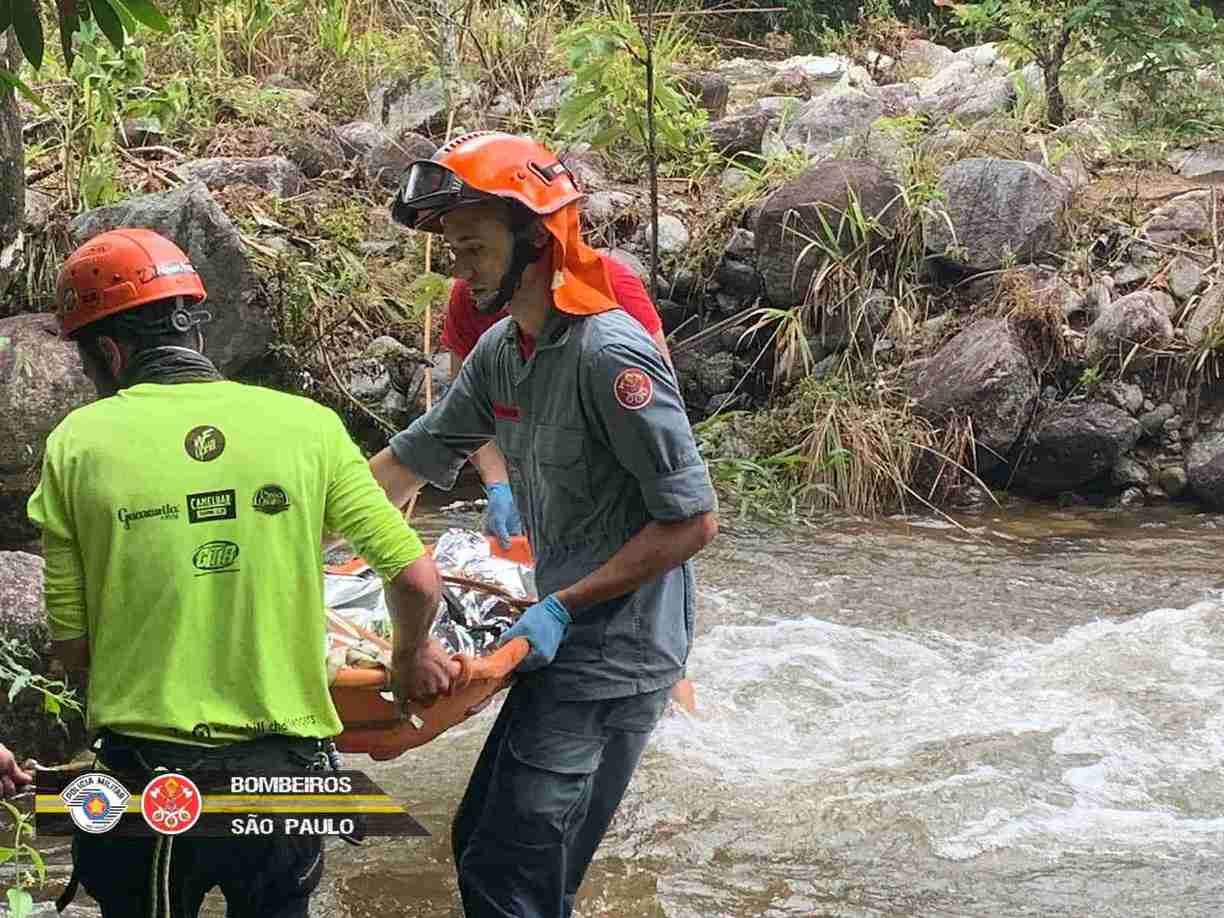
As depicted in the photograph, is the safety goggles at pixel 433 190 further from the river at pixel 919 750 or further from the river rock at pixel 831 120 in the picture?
the river rock at pixel 831 120

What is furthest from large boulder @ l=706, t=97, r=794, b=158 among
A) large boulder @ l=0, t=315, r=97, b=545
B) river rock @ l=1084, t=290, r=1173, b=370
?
large boulder @ l=0, t=315, r=97, b=545

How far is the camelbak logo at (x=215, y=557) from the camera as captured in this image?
2.22 meters

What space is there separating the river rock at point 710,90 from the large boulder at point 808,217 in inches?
73.6

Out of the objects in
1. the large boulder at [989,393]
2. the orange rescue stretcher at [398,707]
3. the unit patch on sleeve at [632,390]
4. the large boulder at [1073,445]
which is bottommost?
the large boulder at [1073,445]

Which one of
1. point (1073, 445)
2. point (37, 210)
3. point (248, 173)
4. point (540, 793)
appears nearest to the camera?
point (540, 793)

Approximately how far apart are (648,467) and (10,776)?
1.05 m

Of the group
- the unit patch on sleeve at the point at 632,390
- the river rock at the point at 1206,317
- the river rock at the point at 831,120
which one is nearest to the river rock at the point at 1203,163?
the river rock at the point at 1206,317

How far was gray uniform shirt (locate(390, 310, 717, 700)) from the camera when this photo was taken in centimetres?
260

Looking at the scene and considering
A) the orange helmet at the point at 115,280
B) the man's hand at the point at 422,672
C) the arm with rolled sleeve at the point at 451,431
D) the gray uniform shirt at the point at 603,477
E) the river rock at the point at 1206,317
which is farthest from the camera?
the river rock at the point at 1206,317

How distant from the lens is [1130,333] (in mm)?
7695

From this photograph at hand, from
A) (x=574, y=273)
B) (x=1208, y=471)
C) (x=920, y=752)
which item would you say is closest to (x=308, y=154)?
(x=1208, y=471)

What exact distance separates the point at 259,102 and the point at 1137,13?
4.96 metres

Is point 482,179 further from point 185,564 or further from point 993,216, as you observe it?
point 993,216

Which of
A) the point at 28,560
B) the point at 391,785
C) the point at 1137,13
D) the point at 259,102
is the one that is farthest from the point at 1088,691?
the point at 259,102
